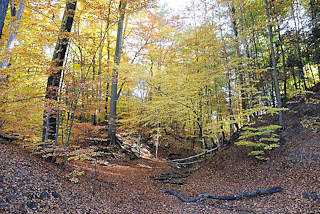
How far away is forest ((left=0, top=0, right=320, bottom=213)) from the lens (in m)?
5.67

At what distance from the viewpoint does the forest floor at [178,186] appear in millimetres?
4652

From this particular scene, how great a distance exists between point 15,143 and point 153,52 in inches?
413

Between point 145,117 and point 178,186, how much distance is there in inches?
220

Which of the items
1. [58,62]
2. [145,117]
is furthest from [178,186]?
[58,62]

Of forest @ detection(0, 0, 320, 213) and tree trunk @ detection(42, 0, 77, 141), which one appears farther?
tree trunk @ detection(42, 0, 77, 141)

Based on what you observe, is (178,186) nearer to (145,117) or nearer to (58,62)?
(145,117)

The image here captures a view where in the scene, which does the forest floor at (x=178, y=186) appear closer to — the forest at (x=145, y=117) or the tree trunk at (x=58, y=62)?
the forest at (x=145, y=117)

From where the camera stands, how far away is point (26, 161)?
5.94 meters

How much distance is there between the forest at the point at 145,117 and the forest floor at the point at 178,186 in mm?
42

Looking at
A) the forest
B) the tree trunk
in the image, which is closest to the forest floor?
the forest

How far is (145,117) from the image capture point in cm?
1289

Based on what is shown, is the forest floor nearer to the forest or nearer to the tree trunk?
the forest

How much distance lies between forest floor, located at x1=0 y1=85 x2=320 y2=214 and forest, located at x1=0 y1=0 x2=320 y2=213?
0.14 ft

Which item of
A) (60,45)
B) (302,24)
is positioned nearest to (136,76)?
(60,45)
